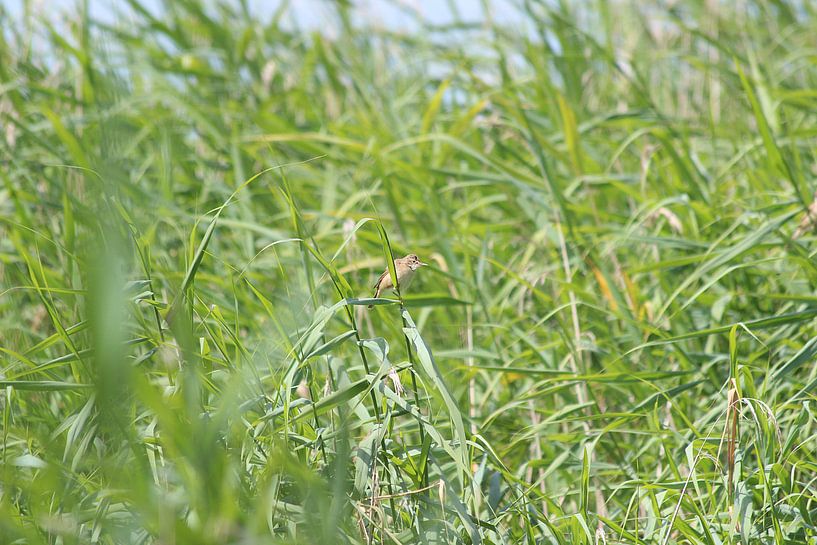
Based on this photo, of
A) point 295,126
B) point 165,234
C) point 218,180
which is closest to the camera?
point 165,234

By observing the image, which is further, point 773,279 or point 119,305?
point 773,279

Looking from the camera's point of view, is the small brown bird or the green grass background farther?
the small brown bird

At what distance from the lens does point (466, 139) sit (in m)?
3.57

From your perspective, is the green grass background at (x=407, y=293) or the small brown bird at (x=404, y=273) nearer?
the green grass background at (x=407, y=293)

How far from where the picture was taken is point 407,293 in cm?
288

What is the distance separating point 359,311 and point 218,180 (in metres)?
1.39

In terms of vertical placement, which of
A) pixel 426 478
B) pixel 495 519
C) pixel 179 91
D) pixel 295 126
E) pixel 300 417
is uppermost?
pixel 179 91

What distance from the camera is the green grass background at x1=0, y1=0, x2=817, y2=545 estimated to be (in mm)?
1410

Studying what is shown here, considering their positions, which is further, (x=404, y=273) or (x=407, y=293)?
(x=407, y=293)

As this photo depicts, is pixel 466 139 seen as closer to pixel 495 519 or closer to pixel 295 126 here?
pixel 295 126

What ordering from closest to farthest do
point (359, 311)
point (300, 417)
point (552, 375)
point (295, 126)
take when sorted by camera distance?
1. point (300, 417)
2. point (552, 375)
3. point (359, 311)
4. point (295, 126)

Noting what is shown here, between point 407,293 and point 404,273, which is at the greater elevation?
point 404,273

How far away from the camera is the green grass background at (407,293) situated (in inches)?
55.5

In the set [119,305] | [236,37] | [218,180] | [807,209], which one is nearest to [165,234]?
[218,180]
